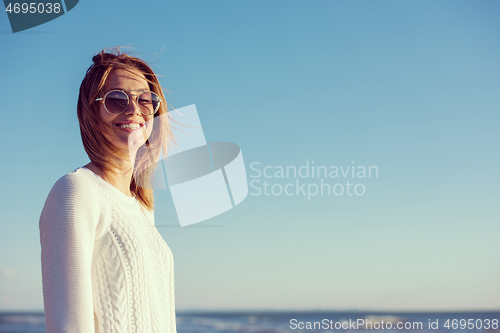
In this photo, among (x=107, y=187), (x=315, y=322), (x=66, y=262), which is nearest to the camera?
(x=66, y=262)

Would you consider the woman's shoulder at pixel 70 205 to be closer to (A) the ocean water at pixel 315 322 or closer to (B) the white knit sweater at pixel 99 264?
(B) the white knit sweater at pixel 99 264

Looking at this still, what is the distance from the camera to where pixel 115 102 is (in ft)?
5.17

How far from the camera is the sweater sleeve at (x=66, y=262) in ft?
3.83

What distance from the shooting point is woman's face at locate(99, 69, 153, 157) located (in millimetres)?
1571

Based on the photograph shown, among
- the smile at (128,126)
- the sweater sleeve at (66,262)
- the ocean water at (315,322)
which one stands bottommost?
the ocean water at (315,322)

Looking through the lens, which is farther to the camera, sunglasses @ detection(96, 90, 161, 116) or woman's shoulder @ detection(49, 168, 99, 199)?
sunglasses @ detection(96, 90, 161, 116)

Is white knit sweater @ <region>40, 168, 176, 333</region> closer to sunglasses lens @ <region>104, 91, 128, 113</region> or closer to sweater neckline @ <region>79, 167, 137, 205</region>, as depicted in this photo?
sweater neckline @ <region>79, 167, 137, 205</region>

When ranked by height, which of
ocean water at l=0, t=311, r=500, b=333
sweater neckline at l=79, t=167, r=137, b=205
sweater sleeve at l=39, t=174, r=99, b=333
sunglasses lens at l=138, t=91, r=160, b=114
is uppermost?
sunglasses lens at l=138, t=91, r=160, b=114

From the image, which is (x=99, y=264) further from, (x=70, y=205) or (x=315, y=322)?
(x=315, y=322)

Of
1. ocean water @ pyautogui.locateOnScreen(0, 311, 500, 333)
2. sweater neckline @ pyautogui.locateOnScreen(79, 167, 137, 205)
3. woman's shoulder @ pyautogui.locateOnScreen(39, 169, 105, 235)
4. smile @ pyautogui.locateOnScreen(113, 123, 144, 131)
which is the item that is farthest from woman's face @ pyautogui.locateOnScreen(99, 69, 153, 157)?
ocean water @ pyautogui.locateOnScreen(0, 311, 500, 333)

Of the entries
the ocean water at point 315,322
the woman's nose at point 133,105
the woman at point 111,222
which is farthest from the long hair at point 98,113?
the ocean water at point 315,322

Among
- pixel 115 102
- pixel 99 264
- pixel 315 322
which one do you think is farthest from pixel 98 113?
pixel 315 322

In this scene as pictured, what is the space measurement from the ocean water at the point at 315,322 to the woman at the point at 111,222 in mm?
15624

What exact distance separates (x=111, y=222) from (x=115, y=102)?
46cm
